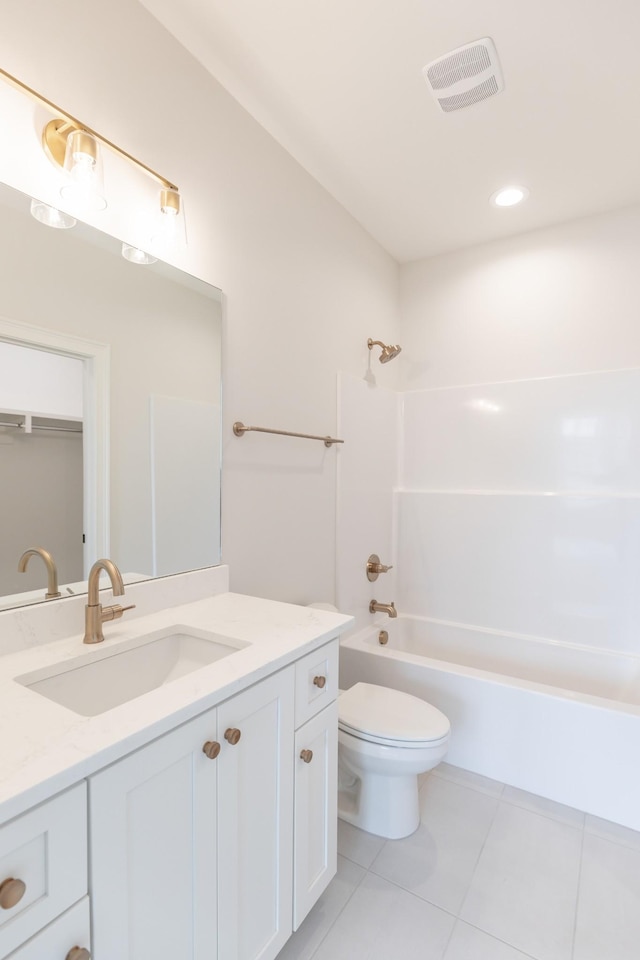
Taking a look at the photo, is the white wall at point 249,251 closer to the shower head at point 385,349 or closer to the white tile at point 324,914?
the shower head at point 385,349

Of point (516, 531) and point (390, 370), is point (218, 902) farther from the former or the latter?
point (390, 370)

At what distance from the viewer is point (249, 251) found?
1719 millimetres

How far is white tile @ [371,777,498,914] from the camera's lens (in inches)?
56.1

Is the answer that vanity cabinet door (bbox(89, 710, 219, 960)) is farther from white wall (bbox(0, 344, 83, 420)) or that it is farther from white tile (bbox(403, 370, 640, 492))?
white tile (bbox(403, 370, 640, 492))

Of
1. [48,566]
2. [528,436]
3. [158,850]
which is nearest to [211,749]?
[158,850]

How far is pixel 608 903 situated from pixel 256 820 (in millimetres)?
1188

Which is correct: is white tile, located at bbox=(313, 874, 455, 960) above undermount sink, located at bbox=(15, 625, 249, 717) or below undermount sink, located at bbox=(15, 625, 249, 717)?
below

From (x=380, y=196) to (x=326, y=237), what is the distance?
0.35 metres

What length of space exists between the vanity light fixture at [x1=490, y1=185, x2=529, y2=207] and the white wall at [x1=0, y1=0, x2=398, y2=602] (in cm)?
68

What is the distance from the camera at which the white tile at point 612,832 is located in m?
1.60

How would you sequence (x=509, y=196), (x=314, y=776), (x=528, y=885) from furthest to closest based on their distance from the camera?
(x=509, y=196) < (x=528, y=885) < (x=314, y=776)

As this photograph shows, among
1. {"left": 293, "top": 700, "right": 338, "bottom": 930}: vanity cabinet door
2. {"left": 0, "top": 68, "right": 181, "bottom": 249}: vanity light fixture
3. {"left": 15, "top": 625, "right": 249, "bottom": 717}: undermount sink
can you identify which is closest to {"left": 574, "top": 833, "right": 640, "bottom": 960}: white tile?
{"left": 293, "top": 700, "right": 338, "bottom": 930}: vanity cabinet door

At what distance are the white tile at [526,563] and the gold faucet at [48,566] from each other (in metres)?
2.07

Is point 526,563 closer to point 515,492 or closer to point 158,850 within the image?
point 515,492
